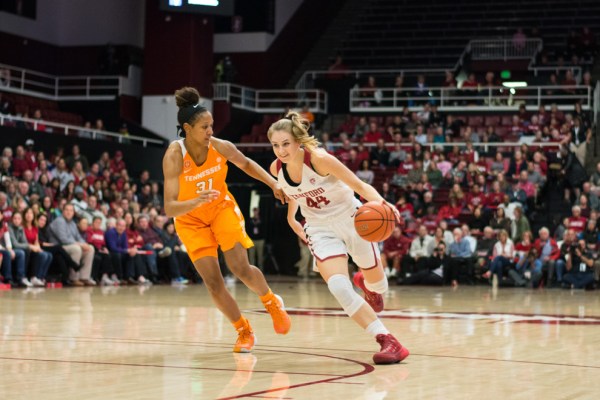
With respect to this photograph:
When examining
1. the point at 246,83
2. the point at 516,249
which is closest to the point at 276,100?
Answer: the point at 246,83

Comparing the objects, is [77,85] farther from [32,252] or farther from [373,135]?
[32,252]

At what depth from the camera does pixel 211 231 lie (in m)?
7.71

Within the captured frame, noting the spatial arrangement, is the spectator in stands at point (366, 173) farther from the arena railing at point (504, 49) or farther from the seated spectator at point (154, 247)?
the arena railing at point (504, 49)

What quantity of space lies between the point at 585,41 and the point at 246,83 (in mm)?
9535

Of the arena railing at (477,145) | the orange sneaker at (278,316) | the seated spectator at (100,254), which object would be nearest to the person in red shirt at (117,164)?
the seated spectator at (100,254)

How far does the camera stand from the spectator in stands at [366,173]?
23312 mm

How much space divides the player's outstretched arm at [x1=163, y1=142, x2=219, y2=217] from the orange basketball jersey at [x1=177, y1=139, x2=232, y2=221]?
0.09 metres

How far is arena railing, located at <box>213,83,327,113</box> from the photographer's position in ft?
92.7

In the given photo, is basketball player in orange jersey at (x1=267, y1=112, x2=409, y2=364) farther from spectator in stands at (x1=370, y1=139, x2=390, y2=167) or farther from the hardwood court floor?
spectator in stands at (x1=370, y1=139, x2=390, y2=167)

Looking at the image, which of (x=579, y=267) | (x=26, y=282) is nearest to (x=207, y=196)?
(x=26, y=282)

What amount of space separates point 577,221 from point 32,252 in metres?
9.94

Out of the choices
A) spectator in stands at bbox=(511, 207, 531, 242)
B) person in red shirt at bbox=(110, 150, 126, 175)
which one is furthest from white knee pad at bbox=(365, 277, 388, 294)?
person in red shirt at bbox=(110, 150, 126, 175)

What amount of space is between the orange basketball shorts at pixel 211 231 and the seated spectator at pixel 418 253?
43.6 ft

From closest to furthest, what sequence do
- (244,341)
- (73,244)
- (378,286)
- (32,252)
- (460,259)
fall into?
1. (244,341)
2. (378,286)
3. (32,252)
4. (73,244)
5. (460,259)
